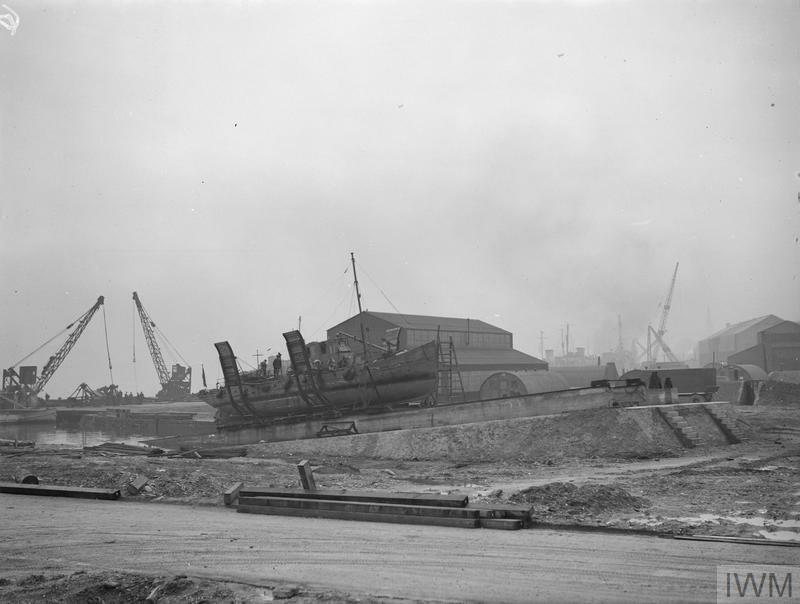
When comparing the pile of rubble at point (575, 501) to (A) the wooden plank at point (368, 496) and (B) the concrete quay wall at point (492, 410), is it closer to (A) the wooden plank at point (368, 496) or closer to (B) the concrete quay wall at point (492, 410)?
(A) the wooden plank at point (368, 496)

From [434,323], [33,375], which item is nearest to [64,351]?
[33,375]

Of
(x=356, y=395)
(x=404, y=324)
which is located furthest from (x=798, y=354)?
(x=356, y=395)

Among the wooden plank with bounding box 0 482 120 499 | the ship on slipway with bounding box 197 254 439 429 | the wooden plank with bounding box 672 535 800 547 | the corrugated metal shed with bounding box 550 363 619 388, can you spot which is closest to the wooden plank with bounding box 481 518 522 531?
the wooden plank with bounding box 672 535 800 547

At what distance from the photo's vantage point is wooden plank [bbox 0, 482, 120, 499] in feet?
42.0

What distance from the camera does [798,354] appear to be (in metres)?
57.9

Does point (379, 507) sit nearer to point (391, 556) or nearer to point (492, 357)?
point (391, 556)

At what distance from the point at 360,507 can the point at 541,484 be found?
4773 mm

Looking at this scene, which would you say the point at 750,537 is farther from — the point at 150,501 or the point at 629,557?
the point at 150,501

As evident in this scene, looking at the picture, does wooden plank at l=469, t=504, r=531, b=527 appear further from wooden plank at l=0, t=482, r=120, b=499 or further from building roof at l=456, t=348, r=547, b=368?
building roof at l=456, t=348, r=547, b=368

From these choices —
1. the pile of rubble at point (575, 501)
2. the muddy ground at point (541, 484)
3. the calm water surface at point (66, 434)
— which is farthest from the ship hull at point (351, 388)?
the calm water surface at point (66, 434)

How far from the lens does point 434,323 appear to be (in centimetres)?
5459

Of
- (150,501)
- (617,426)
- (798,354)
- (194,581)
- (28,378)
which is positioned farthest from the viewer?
(28,378)

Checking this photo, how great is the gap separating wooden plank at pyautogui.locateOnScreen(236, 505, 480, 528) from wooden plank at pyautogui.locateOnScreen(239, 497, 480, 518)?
6cm

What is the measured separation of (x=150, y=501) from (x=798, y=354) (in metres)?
62.7
